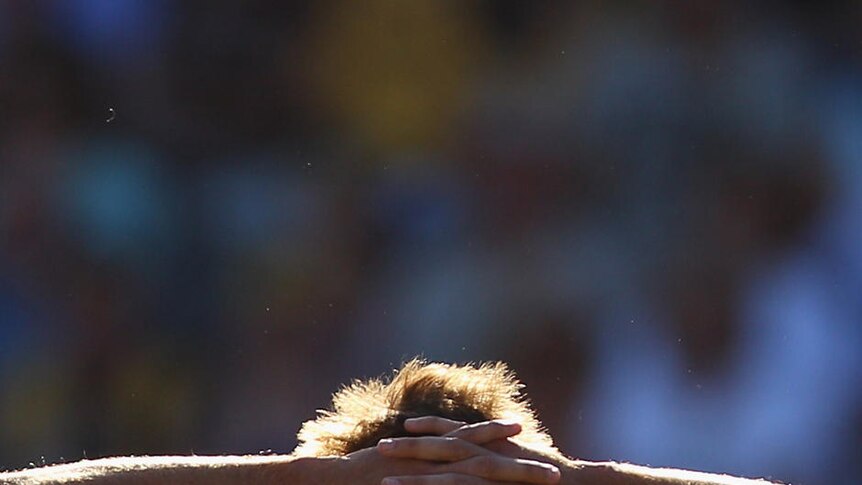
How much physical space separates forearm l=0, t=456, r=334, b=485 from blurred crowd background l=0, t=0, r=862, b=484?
2.69m

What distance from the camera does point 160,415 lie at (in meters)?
4.68

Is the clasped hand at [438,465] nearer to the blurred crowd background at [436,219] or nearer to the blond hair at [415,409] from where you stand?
the blond hair at [415,409]

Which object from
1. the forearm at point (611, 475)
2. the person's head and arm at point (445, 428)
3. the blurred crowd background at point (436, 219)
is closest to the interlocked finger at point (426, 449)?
the person's head and arm at point (445, 428)

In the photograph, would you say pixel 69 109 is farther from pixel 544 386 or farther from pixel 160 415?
pixel 544 386

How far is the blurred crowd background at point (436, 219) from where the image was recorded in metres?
4.67

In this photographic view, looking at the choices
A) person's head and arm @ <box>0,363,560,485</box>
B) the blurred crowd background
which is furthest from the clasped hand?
the blurred crowd background

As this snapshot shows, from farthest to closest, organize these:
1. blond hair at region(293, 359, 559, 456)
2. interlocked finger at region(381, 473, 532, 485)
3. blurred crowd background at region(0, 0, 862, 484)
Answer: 1. blurred crowd background at region(0, 0, 862, 484)
2. blond hair at region(293, 359, 559, 456)
3. interlocked finger at region(381, 473, 532, 485)

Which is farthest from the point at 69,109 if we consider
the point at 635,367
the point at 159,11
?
the point at 635,367

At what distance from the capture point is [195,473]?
6.22 feet

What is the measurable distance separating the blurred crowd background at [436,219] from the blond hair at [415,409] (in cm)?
254

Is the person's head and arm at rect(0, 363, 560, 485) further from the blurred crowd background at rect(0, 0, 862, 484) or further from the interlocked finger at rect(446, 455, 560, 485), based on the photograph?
the blurred crowd background at rect(0, 0, 862, 484)

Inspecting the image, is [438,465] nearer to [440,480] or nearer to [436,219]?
[440,480]

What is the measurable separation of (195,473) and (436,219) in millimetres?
3085

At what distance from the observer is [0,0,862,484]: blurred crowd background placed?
4668 millimetres
